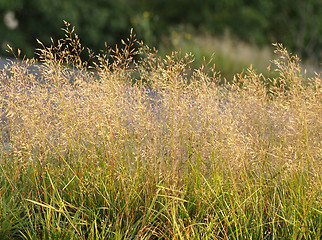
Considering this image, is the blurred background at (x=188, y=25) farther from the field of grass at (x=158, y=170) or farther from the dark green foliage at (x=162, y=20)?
the field of grass at (x=158, y=170)

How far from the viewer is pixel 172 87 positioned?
263cm

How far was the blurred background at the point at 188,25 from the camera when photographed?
10.9 m

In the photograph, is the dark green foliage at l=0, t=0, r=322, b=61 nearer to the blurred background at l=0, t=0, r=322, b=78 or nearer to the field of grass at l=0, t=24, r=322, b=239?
the blurred background at l=0, t=0, r=322, b=78

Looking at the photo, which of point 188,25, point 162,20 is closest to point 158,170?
point 188,25

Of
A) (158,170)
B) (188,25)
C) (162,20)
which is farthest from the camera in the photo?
(162,20)

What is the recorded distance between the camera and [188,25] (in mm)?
14609

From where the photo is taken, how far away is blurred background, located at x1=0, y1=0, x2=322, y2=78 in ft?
35.8

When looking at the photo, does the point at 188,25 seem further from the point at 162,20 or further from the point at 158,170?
the point at 158,170

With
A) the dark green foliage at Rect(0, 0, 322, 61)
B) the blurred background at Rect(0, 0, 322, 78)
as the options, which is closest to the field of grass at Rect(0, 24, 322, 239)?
the blurred background at Rect(0, 0, 322, 78)

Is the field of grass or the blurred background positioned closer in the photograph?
the field of grass

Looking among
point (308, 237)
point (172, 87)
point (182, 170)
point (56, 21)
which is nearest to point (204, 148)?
point (182, 170)

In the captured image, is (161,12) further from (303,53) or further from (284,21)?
(303,53)

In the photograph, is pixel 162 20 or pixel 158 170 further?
pixel 162 20

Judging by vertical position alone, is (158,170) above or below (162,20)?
below
